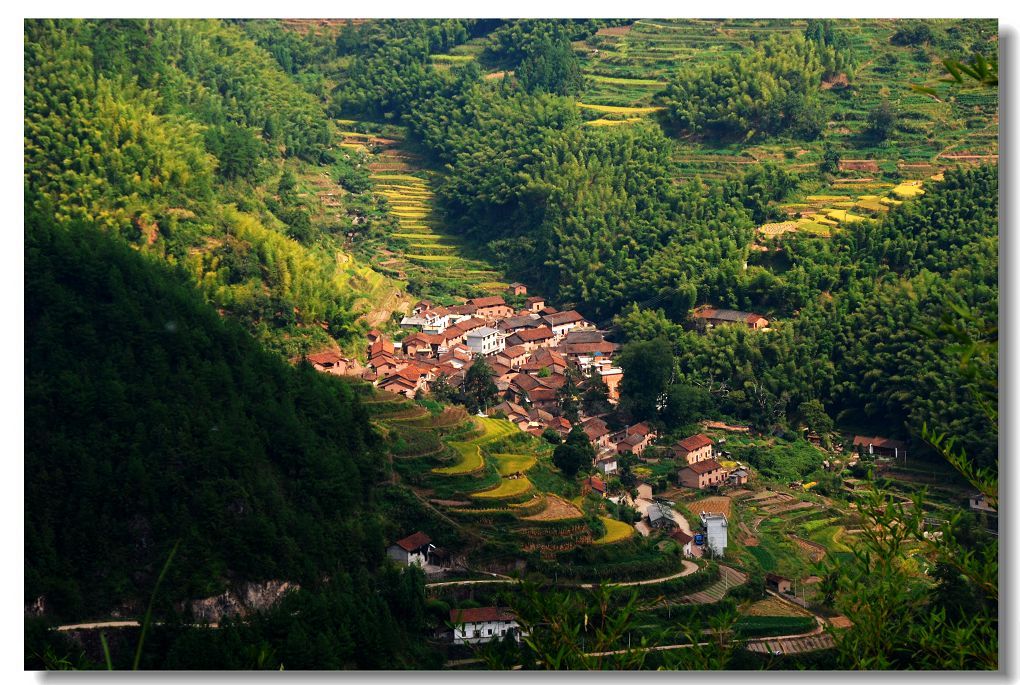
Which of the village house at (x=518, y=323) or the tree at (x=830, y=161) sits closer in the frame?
the village house at (x=518, y=323)

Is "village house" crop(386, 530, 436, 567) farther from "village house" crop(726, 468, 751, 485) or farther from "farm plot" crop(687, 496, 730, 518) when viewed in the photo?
"village house" crop(726, 468, 751, 485)

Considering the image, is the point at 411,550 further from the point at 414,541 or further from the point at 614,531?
the point at 614,531

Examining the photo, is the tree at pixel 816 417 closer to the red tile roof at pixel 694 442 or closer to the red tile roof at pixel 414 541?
the red tile roof at pixel 694 442

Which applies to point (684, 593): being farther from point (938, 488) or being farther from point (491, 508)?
point (938, 488)

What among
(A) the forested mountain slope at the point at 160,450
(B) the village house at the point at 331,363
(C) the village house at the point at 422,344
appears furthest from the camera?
(C) the village house at the point at 422,344

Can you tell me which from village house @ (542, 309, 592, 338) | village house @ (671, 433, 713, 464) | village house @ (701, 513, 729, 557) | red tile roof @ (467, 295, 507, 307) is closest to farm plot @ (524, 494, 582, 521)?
village house @ (701, 513, 729, 557)

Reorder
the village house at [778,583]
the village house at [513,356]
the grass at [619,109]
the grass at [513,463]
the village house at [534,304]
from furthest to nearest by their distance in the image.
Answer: the grass at [619,109] → the village house at [534,304] → the village house at [513,356] → the grass at [513,463] → the village house at [778,583]

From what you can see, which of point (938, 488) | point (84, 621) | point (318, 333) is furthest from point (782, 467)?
point (84, 621)

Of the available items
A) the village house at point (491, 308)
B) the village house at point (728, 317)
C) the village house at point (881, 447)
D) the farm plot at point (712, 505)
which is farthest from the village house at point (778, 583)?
the village house at point (491, 308)
